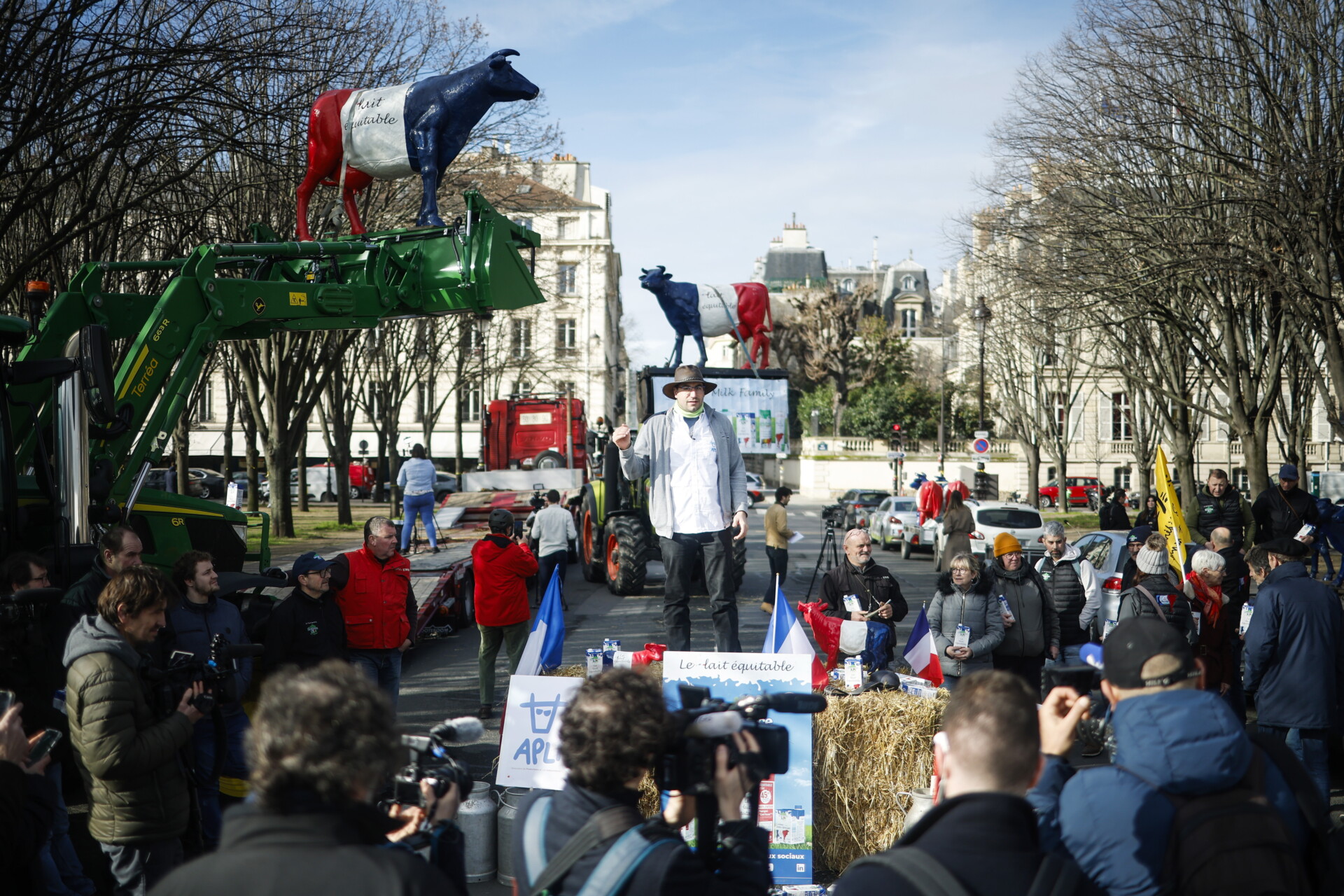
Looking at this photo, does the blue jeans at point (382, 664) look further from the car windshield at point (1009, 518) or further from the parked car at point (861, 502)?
the parked car at point (861, 502)

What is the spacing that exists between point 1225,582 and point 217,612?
7955mm

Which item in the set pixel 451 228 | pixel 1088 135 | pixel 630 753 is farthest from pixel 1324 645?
pixel 1088 135

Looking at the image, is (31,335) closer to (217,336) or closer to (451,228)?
(217,336)

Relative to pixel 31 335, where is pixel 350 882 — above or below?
below

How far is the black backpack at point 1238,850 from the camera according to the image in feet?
8.61

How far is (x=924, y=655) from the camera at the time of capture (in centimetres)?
682

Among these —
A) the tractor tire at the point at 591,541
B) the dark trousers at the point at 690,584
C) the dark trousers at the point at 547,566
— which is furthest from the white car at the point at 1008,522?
the dark trousers at the point at 690,584

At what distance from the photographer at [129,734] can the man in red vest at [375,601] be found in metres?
2.73

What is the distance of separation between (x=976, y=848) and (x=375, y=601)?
541 centimetres

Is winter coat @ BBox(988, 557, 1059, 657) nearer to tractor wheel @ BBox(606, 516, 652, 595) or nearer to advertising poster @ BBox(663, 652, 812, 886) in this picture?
advertising poster @ BBox(663, 652, 812, 886)

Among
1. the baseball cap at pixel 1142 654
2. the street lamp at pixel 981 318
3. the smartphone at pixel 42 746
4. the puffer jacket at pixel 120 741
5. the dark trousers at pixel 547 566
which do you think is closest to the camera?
the baseball cap at pixel 1142 654

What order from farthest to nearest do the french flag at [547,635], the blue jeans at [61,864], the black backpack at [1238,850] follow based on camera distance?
the french flag at [547,635] → the blue jeans at [61,864] → the black backpack at [1238,850]

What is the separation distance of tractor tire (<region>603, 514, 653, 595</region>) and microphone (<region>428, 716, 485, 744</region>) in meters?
12.4

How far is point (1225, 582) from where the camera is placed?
946 centimetres
